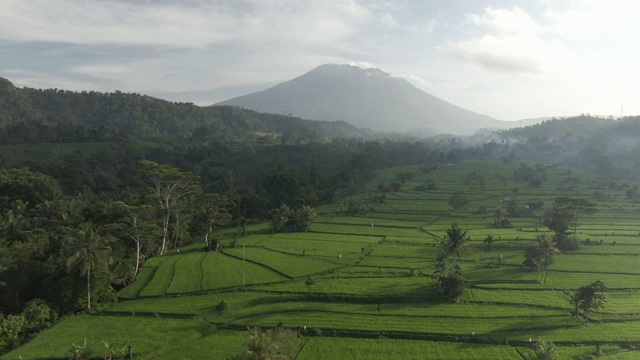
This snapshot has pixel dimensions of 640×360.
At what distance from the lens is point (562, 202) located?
176ft

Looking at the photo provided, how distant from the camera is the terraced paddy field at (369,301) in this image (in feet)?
92.2

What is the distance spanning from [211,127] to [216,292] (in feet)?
454

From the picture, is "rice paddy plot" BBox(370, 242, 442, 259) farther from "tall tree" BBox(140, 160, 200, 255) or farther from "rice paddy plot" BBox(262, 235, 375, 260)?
"tall tree" BBox(140, 160, 200, 255)

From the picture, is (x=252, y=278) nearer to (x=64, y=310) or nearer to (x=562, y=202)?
(x=64, y=310)

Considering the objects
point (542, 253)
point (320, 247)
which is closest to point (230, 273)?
point (320, 247)

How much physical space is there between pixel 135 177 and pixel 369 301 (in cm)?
3149

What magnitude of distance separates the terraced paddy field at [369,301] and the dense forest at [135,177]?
3.14m

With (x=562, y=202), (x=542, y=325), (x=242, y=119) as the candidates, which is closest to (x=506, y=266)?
(x=542, y=325)

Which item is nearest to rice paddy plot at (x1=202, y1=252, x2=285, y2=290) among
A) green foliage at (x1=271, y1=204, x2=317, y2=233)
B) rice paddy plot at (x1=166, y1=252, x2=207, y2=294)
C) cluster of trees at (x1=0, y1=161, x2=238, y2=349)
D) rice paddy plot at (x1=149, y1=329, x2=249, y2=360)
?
rice paddy plot at (x1=166, y1=252, x2=207, y2=294)

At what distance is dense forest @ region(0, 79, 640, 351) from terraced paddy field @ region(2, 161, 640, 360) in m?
3.14

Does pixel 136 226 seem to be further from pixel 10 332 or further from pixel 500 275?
pixel 500 275

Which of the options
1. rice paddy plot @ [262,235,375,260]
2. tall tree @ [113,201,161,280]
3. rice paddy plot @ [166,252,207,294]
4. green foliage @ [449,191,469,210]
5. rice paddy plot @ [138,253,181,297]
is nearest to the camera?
rice paddy plot @ [138,253,181,297]

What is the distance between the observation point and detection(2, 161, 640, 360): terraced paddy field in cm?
2809

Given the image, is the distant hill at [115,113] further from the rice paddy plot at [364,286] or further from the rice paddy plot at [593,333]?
the rice paddy plot at [593,333]
